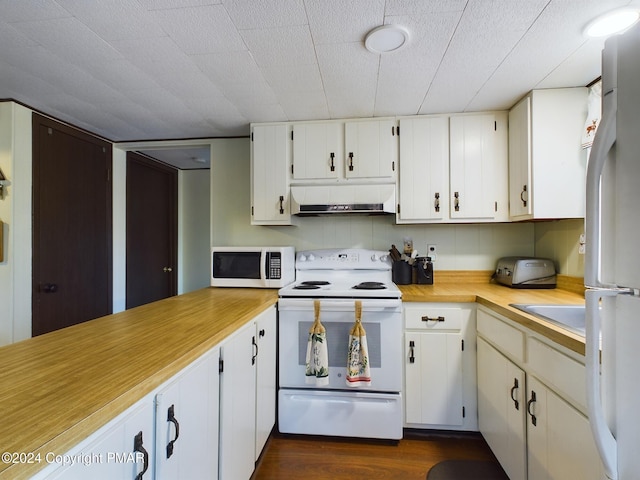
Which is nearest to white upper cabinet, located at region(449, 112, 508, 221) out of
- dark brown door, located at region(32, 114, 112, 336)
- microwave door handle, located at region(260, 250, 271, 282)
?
microwave door handle, located at region(260, 250, 271, 282)

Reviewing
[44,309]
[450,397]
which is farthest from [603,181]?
[44,309]

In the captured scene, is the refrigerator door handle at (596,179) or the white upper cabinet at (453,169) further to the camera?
the white upper cabinet at (453,169)

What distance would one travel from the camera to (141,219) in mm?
3059

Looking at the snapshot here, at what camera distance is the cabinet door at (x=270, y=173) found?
233cm

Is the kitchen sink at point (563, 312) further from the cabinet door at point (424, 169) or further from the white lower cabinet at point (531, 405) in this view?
the cabinet door at point (424, 169)

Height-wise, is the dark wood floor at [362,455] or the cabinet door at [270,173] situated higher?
the cabinet door at [270,173]

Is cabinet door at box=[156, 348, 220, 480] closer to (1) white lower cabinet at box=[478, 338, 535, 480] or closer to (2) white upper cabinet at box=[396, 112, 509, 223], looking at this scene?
(1) white lower cabinet at box=[478, 338, 535, 480]

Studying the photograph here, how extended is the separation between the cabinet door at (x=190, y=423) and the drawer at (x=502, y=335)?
4.30 feet

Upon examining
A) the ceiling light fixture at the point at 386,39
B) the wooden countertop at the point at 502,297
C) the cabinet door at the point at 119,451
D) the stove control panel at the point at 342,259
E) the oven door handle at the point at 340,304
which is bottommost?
the cabinet door at the point at 119,451

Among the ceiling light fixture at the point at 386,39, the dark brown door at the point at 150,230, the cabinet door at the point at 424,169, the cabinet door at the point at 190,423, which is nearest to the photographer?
the cabinet door at the point at 190,423

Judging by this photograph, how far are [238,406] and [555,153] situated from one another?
2.22m

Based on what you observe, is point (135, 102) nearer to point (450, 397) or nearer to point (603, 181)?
point (603, 181)

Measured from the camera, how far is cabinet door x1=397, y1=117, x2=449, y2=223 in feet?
7.29

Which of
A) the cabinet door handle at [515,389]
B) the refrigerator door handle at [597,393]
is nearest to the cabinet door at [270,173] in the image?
the cabinet door handle at [515,389]
